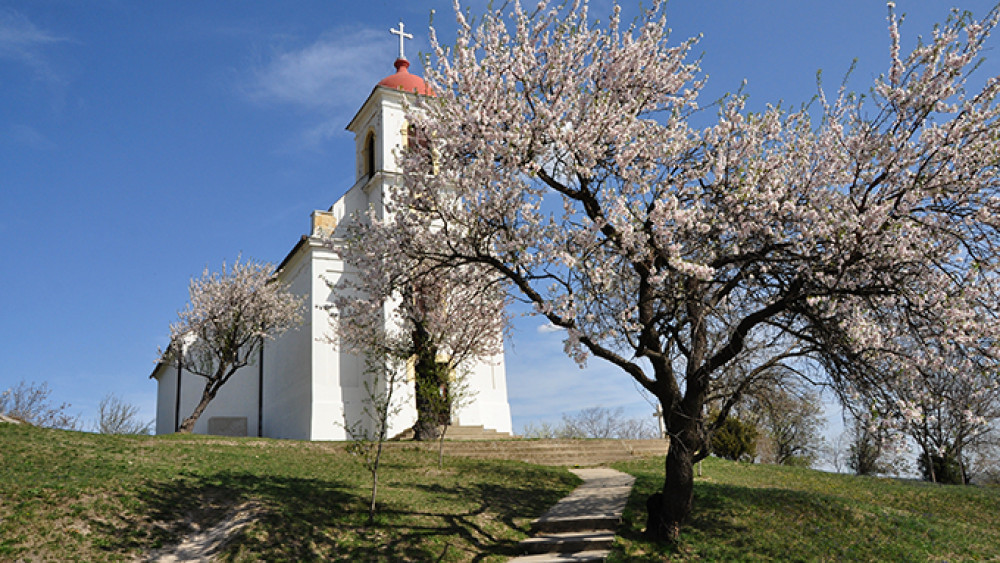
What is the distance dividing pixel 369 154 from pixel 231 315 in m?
8.34

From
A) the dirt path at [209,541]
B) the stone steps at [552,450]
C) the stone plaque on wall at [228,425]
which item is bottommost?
the dirt path at [209,541]

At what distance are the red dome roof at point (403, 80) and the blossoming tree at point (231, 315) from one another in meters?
8.26

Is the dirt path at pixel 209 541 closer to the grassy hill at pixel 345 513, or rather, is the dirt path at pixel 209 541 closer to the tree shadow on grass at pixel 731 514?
the grassy hill at pixel 345 513

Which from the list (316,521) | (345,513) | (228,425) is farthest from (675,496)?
(228,425)

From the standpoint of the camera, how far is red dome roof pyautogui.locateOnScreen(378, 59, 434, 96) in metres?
25.0

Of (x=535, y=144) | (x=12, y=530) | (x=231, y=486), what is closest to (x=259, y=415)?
(x=231, y=486)

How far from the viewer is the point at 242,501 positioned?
9.58m

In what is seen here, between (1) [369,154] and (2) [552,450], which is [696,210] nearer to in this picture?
(2) [552,450]

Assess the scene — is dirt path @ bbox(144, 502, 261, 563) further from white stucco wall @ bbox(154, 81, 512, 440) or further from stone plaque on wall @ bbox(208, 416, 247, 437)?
stone plaque on wall @ bbox(208, 416, 247, 437)

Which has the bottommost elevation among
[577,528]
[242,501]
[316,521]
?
[577,528]

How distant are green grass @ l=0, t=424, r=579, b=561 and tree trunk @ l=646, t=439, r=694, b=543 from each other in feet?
6.83

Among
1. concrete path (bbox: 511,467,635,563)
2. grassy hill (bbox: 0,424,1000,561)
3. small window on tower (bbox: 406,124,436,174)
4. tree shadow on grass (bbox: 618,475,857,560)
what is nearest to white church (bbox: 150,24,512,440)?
grassy hill (bbox: 0,424,1000,561)

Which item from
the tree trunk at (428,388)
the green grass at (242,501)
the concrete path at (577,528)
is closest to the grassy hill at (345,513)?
the green grass at (242,501)

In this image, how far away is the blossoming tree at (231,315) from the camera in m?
21.5
